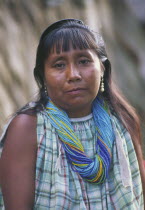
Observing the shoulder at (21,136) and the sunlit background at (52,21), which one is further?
the sunlit background at (52,21)

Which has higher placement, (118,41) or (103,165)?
(118,41)

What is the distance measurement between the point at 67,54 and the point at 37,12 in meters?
2.81

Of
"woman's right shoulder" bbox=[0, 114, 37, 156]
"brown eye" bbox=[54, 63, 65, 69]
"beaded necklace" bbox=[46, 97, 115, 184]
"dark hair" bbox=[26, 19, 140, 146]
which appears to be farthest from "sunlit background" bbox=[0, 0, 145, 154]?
"brown eye" bbox=[54, 63, 65, 69]

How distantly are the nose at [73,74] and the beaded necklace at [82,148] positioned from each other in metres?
0.22

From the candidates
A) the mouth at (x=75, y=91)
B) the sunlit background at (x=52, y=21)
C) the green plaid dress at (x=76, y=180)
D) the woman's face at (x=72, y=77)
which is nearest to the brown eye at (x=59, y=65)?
the woman's face at (x=72, y=77)

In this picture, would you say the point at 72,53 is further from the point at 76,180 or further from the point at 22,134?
the point at 76,180

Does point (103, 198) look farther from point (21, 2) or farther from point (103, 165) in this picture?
point (21, 2)

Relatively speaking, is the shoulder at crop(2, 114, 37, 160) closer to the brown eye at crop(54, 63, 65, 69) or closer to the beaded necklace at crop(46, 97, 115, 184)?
the beaded necklace at crop(46, 97, 115, 184)

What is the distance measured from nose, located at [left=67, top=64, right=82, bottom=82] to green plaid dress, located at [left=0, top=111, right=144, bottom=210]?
272 mm

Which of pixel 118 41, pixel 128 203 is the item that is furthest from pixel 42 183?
pixel 118 41

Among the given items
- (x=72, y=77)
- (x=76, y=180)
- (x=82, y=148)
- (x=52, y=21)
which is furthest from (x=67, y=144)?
(x=52, y=21)

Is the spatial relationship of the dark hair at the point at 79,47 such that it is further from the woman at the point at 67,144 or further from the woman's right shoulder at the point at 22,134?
the woman's right shoulder at the point at 22,134

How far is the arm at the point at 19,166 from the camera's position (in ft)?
6.64

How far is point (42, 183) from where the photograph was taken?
81.0 inches
